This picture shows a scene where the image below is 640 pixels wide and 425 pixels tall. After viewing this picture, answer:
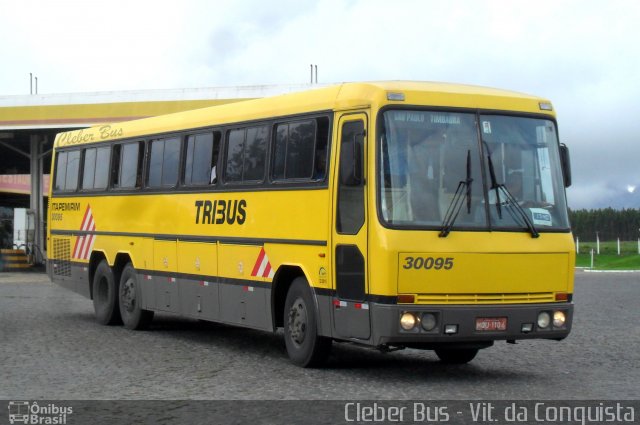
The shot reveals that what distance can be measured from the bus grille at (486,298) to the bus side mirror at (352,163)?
1402 mm

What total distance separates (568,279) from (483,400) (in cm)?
245

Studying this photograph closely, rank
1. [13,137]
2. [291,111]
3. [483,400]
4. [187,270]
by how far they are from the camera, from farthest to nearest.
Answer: [13,137]
[187,270]
[291,111]
[483,400]

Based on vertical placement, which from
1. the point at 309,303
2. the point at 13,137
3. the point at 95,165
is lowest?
the point at 309,303

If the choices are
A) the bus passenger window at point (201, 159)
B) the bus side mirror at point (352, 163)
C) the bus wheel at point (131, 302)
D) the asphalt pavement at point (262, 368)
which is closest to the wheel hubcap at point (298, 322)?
the asphalt pavement at point (262, 368)

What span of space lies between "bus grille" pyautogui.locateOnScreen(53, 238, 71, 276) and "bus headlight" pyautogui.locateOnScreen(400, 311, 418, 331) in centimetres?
1052

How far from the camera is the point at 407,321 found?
37.2 ft

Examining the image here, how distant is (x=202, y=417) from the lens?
30.7ft

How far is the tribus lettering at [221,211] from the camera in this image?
574 inches

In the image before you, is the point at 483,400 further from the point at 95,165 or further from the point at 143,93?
the point at 143,93

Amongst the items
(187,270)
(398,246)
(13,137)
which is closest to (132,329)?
(187,270)

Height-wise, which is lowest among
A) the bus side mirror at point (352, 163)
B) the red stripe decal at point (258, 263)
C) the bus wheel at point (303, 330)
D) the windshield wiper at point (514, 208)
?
the bus wheel at point (303, 330)

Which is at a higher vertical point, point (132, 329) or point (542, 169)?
point (542, 169)

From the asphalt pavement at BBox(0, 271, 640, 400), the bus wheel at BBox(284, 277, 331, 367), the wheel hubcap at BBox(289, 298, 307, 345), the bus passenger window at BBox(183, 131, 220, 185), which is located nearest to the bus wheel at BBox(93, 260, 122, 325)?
the asphalt pavement at BBox(0, 271, 640, 400)

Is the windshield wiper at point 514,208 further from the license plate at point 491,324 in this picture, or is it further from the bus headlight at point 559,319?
the license plate at point 491,324
